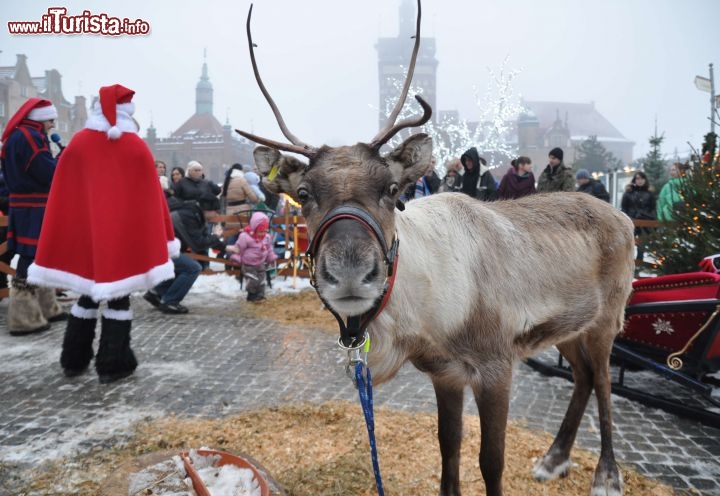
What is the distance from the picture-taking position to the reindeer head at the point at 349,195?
192 centimetres

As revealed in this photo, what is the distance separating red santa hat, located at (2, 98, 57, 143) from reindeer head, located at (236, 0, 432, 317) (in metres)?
4.14

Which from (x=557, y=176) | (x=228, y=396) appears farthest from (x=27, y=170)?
(x=557, y=176)

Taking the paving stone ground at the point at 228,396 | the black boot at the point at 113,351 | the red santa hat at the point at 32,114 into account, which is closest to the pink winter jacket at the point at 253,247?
the paving stone ground at the point at 228,396

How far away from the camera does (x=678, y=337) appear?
13.2 feet

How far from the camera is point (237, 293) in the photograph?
923 centimetres

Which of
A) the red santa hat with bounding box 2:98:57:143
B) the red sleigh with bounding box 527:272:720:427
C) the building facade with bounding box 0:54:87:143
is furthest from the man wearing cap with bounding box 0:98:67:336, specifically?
the building facade with bounding box 0:54:87:143

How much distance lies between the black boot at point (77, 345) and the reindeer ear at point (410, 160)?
3.69 m

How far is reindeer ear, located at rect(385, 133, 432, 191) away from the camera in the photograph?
94.4 inches

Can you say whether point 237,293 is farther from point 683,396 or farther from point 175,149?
point 175,149

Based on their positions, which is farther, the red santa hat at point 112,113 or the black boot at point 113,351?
the black boot at point 113,351

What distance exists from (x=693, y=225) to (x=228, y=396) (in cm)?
505

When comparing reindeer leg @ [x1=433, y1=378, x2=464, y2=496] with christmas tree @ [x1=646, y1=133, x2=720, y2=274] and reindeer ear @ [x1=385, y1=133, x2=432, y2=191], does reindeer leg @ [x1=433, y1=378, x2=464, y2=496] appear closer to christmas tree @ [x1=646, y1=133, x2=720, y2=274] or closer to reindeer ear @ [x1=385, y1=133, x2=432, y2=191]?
reindeer ear @ [x1=385, y1=133, x2=432, y2=191]

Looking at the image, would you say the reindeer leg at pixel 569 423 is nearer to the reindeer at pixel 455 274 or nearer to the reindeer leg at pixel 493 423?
the reindeer at pixel 455 274

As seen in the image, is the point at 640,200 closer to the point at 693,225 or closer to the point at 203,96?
the point at 693,225
